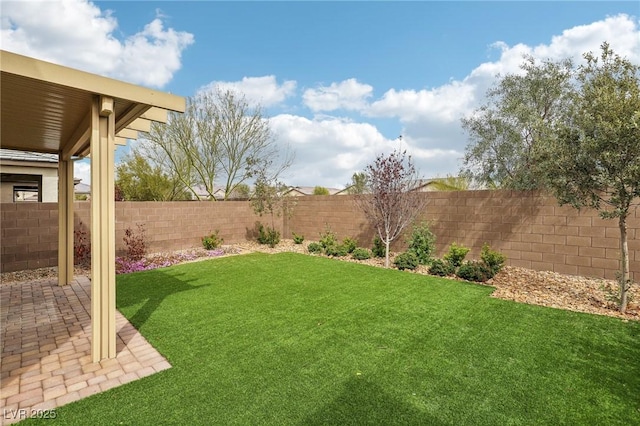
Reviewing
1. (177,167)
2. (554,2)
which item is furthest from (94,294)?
(177,167)

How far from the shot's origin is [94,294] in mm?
3273

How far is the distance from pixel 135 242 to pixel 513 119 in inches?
463

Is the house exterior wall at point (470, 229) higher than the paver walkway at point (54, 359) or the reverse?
higher

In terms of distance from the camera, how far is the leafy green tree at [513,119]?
9336 millimetres

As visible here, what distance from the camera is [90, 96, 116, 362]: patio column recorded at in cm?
320

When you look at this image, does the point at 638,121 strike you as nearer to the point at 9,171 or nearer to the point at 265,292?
the point at 265,292

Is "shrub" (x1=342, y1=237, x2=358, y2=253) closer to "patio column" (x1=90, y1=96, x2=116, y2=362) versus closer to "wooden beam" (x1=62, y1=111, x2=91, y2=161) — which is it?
"wooden beam" (x1=62, y1=111, x2=91, y2=161)

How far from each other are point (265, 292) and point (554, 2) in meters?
8.73

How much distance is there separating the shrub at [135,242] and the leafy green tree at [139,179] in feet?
24.6

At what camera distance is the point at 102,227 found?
10.6ft

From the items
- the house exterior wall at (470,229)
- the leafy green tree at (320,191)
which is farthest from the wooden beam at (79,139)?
the leafy green tree at (320,191)

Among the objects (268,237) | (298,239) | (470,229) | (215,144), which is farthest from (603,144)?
(215,144)

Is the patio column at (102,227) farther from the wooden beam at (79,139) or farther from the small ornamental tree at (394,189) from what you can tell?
the small ornamental tree at (394,189)

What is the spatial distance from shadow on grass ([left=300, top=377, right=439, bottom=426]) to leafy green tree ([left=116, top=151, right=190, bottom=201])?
16087 mm
